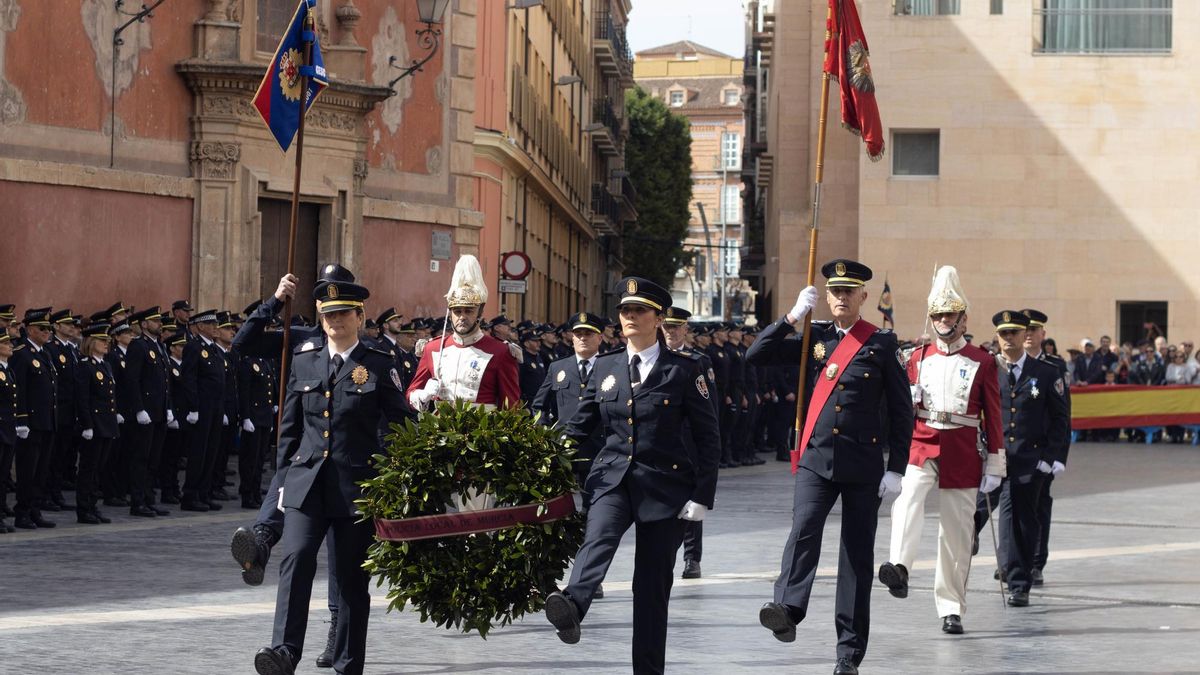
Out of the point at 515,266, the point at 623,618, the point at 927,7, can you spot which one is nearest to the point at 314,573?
the point at 623,618

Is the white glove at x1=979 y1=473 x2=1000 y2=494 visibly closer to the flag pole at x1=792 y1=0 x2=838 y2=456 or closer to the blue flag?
the flag pole at x1=792 y1=0 x2=838 y2=456

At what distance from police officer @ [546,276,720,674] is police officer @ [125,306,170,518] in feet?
31.9

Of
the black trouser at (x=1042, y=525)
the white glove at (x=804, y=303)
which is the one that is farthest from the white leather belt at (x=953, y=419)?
the black trouser at (x=1042, y=525)

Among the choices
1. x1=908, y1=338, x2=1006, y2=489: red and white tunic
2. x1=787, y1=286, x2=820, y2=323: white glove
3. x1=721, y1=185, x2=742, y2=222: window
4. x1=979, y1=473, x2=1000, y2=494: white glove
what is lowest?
x1=979, y1=473, x2=1000, y2=494: white glove

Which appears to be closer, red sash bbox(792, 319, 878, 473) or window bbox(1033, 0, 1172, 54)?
red sash bbox(792, 319, 878, 473)

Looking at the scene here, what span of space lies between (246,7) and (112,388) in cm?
1029

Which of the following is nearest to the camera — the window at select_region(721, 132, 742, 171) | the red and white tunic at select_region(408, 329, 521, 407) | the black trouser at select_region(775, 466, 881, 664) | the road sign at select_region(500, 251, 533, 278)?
the black trouser at select_region(775, 466, 881, 664)

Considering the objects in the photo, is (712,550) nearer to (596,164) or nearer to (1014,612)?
(1014,612)

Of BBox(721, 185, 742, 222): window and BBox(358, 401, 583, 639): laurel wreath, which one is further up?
BBox(721, 185, 742, 222): window

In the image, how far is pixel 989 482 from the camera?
11719mm

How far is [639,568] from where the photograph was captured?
8.69m

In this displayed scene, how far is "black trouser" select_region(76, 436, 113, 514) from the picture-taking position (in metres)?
16.9

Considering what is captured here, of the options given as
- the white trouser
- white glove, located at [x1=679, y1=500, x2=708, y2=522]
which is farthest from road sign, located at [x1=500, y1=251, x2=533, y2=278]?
white glove, located at [x1=679, y1=500, x2=708, y2=522]

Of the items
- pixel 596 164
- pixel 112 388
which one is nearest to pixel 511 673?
pixel 112 388
